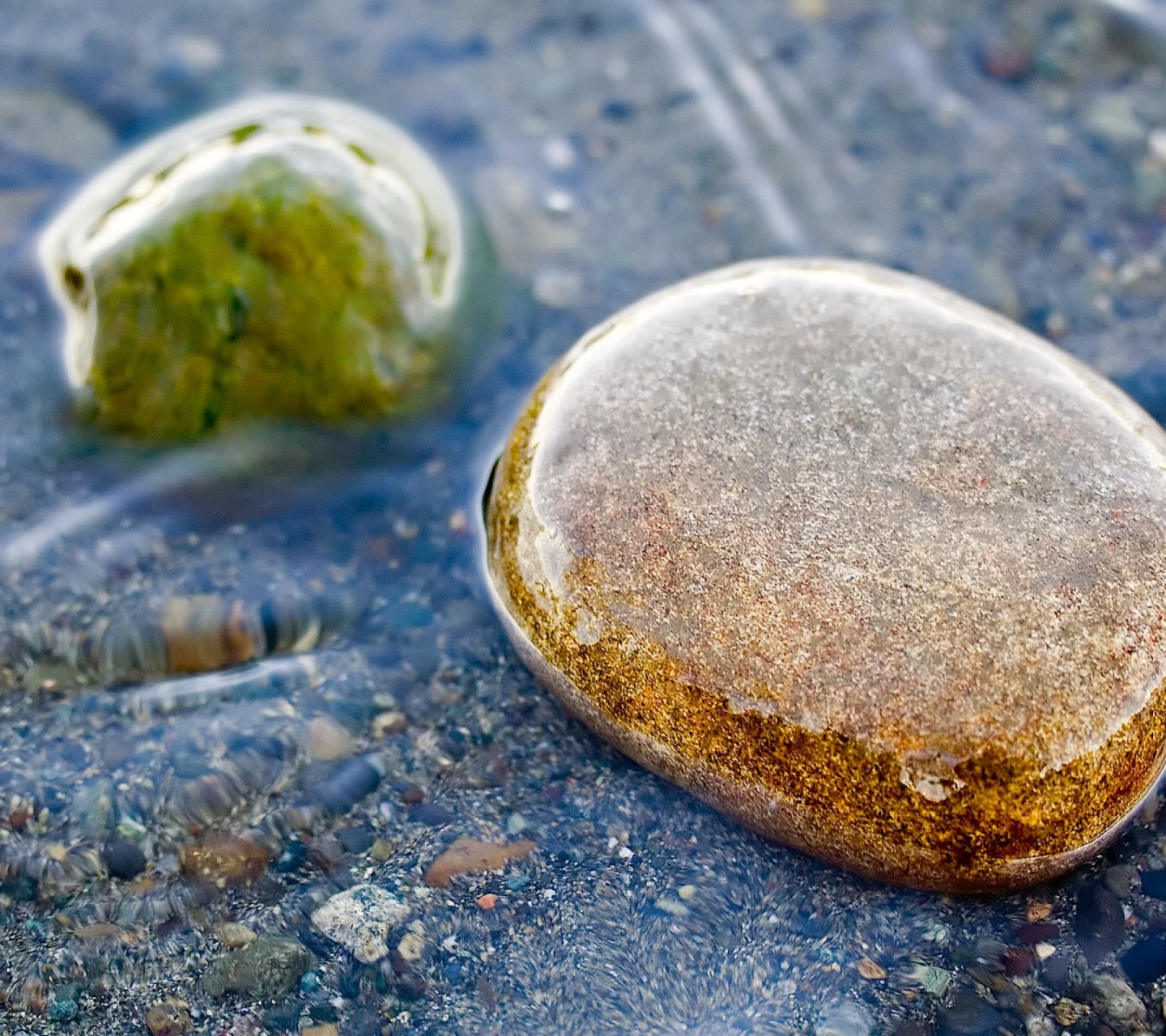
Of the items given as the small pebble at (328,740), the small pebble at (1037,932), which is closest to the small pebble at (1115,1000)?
the small pebble at (1037,932)

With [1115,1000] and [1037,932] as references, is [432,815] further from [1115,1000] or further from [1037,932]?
[1115,1000]

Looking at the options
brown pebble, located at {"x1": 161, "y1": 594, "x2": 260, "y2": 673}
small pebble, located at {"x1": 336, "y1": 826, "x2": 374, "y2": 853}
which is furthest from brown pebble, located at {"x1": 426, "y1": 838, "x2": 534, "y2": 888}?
brown pebble, located at {"x1": 161, "y1": 594, "x2": 260, "y2": 673}

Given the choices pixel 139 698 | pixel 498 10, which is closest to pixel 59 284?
pixel 139 698

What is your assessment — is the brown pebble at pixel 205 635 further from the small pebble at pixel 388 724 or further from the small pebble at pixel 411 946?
the small pebble at pixel 411 946

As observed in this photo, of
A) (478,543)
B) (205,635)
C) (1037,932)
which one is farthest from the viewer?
(478,543)

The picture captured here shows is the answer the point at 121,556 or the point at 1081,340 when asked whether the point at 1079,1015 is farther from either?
the point at 121,556

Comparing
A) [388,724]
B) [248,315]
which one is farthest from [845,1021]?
[248,315]

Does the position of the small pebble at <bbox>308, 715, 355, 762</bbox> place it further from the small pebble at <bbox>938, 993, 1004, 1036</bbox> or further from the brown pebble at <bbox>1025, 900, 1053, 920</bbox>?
the brown pebble at <bbox>1025, 900, 1053, 920</bbox>
